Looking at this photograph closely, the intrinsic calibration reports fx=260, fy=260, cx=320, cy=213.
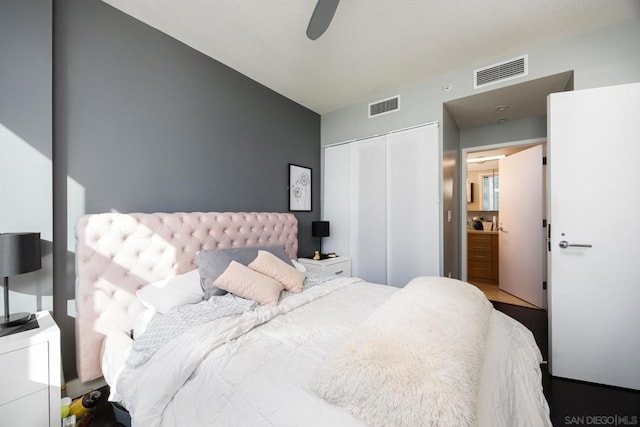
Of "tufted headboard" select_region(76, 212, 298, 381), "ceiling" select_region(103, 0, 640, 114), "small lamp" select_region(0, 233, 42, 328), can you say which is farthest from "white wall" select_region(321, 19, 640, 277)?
"small lamp" select_region(0, 233, 42, 328)

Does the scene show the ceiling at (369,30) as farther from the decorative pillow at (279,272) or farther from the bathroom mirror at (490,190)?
the bathroom mirror at (490,190)

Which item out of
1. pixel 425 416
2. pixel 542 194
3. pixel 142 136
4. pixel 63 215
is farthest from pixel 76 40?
Result: pixel 542 194

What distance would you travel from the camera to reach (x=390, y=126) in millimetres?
3236

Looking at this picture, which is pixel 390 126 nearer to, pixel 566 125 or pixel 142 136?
pixel 566 125

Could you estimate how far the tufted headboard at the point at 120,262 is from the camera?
1.66 m

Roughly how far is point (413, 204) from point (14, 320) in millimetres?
3249

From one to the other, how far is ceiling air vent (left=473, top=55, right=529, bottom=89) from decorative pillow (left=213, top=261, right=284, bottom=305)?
9.23ft

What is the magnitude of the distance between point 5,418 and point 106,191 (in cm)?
129

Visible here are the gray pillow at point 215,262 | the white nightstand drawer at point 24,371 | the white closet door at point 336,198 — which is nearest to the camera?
the white nightstand drawer at point 24,371

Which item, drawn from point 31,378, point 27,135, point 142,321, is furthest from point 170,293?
point 27,135

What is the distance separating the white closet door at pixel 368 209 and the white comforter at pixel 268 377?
1813mm


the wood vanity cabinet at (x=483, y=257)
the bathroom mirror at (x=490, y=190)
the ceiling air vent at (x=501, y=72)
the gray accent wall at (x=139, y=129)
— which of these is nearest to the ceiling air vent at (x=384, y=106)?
the ceiling air vent at (x=501, y=72)

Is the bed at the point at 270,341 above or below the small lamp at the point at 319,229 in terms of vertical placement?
below

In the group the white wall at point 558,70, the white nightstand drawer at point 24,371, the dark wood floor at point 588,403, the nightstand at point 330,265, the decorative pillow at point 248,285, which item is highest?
the white wall at point 558,70
